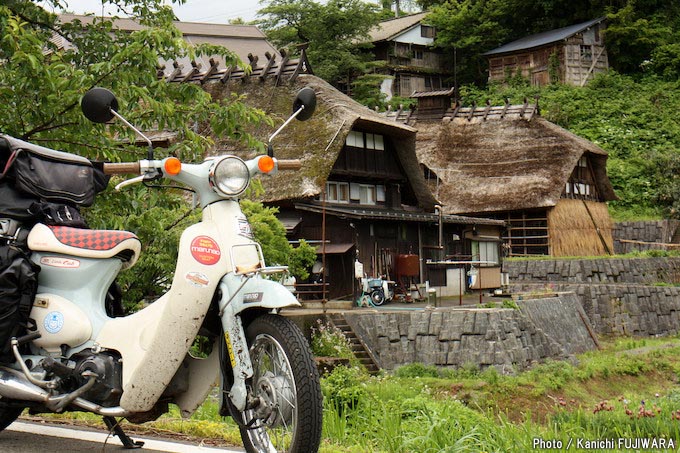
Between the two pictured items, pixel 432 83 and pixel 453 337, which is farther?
pixel 432 83

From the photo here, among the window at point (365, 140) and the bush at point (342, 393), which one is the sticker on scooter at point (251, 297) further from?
the window at point (365, 140)

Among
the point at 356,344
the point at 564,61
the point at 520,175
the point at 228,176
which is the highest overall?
the point at 564,61

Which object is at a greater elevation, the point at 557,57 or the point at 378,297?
the point at 557,57

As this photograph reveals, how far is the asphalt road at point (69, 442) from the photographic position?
14.2 ft

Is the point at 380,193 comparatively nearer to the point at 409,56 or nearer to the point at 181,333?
the point at 181,333

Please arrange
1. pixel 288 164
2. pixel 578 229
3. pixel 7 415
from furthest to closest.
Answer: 1. pixel 578 229
2. pixel 7 415
3. pixel 288 164

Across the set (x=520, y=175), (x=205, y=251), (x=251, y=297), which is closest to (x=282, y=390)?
(x=251, y=297)

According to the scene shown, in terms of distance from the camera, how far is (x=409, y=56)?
5181cm

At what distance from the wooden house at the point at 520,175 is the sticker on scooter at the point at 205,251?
2907 cm

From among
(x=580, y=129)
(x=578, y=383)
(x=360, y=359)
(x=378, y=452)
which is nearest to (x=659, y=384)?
(x=578, y=383)

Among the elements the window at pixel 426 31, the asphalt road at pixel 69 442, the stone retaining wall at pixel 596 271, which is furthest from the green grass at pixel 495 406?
the window at pixel 426 31

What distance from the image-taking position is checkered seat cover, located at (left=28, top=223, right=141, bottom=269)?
4.27 m

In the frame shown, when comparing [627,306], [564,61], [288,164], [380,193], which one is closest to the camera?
[288,164]

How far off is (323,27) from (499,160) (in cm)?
1517
